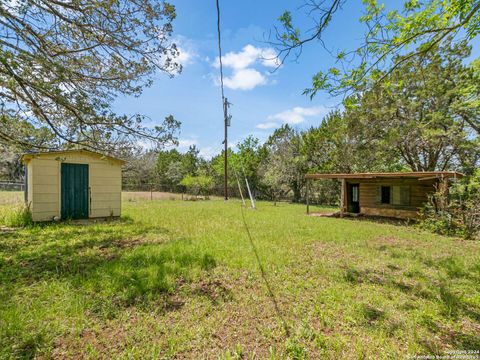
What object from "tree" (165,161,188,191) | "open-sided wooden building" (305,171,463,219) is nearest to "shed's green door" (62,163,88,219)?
"open-sided wooden building" (305,171,463,219)

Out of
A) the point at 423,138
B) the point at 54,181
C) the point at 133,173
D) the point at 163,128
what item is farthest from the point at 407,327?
the point at 133,173

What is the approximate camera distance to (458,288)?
331 centimetres

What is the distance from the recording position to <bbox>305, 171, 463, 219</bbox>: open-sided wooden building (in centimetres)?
1023

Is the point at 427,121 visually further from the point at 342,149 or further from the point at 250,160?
the point at 250,160

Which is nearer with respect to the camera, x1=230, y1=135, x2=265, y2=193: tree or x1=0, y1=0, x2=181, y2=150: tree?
x1=0, y1=0, x2=181, y2=150: tree

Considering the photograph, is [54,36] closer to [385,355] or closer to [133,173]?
[385,355]

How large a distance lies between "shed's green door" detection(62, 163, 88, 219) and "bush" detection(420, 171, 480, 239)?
38.0ft

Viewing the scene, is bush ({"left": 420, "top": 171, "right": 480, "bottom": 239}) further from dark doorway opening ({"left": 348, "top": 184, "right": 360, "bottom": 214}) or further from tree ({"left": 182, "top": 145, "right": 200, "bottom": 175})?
tree ({"left": 182, "top": 145, "right": 200, "bottom": 175})

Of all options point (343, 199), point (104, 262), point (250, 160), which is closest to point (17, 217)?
point (104, 262)

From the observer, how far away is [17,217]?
6434 millimetres

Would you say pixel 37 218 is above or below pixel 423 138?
below

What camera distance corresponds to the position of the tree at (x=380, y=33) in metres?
2.67

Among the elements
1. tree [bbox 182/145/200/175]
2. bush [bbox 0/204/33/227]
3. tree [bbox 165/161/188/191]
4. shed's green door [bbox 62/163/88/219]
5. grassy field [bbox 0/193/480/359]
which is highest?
tree [bbox 182/145/200/175]

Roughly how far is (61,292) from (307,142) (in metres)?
18.7
